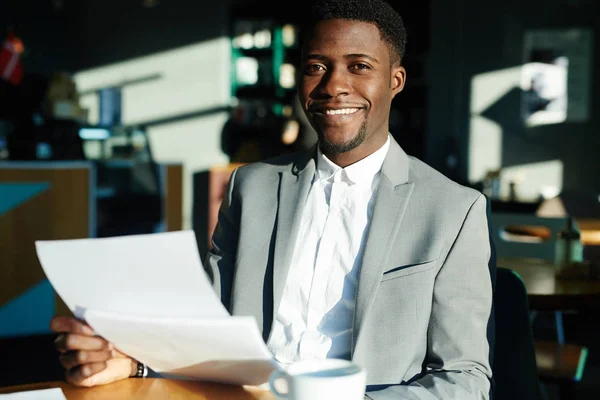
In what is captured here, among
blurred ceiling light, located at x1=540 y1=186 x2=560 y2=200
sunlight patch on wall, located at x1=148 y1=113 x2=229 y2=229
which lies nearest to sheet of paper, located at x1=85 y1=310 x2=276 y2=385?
blurred ceiling light, located at x1=540 y1=186 x2=560 y2=200

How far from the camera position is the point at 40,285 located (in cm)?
451

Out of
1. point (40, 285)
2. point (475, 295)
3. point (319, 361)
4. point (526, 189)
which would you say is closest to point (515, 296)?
point (475, 295)

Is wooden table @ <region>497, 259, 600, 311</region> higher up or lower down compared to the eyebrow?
lower down

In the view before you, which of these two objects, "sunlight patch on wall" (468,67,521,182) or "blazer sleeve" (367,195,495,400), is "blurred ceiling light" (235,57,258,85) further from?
"blazer sleeve" (367,195,495,400)

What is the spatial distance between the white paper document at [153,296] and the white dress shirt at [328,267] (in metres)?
0.33

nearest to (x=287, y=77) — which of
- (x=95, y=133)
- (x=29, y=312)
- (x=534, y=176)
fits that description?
(x=534, y=176)

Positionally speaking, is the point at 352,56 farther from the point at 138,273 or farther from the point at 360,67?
the point at 138,273

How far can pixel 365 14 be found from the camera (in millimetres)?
1453

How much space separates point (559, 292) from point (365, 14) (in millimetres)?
987

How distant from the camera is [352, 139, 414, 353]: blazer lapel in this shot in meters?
1.33

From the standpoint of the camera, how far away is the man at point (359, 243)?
1295 millimetres

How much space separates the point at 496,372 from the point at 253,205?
0.65m

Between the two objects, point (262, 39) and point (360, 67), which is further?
point (262, 39)

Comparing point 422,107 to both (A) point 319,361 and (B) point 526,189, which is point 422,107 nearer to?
(B) point 526,189
